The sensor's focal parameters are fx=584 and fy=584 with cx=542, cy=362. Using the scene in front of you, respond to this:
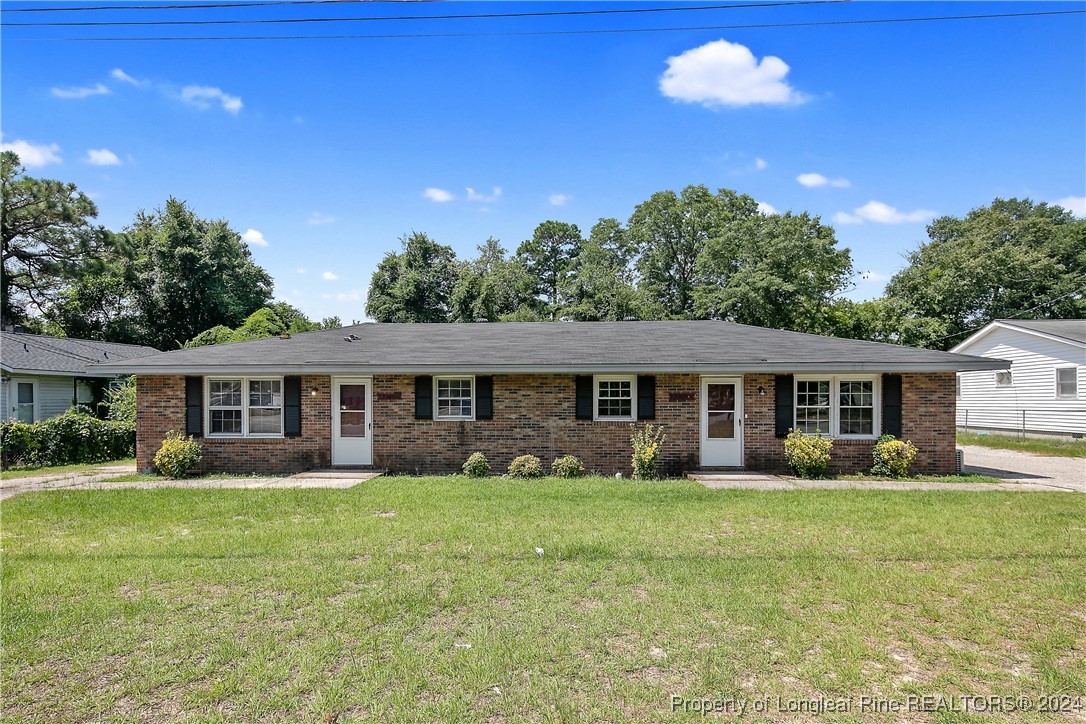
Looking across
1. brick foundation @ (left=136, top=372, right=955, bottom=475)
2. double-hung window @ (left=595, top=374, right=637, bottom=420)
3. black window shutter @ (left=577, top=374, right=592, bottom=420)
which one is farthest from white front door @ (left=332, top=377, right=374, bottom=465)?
double-hung window @ (left=595, top=374, right=637, bottom=420)

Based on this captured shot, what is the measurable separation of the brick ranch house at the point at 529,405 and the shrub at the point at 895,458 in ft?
1.37

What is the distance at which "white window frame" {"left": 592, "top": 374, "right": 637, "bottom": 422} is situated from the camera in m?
12.2

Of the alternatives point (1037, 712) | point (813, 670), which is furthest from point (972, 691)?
point (813, 670)

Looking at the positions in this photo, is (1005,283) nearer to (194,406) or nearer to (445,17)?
(445,17)

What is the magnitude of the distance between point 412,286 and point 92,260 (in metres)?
16.0

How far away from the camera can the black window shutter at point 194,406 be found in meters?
12.6

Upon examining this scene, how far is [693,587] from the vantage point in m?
5.22

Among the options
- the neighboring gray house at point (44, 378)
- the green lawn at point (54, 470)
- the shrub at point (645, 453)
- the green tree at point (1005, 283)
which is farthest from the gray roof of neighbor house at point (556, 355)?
the green tree at point (1005, 283)

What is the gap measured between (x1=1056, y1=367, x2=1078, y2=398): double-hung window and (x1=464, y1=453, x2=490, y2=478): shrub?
1861 centimetres

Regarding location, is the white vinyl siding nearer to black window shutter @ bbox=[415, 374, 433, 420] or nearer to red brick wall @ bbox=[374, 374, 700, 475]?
red brick wall @ bbox=[374, 374, 700, 475]

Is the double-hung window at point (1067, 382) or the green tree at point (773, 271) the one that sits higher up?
the green tree at point (773, 271)

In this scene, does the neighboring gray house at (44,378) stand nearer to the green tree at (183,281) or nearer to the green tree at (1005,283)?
the green tree at (183,281)

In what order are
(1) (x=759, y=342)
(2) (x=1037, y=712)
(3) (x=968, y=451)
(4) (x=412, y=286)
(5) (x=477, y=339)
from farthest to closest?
(4) (x=412, y=286), (3) (x=968, y=451), (5) (x=477, y=339), (1) (x=759, y=342), (2) (x=1037, y=712)

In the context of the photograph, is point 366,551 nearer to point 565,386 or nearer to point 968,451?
point 565,386
